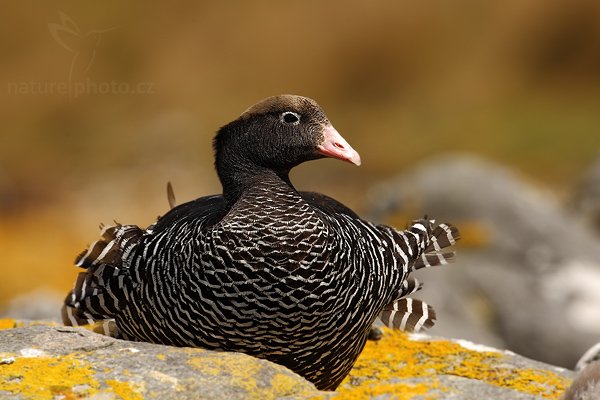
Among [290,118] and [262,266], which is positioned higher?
[290,118]

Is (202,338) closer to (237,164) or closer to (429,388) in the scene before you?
(237,164)

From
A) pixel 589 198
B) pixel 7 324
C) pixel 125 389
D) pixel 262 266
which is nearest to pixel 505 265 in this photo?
pixel 589 198

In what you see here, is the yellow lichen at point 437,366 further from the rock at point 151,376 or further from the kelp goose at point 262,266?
the rock at point 151,376

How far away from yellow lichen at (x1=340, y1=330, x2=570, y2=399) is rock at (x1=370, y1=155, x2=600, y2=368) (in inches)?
87.6

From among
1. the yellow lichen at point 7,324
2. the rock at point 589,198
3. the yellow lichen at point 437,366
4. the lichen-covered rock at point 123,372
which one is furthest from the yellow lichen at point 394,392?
the rock at point 589,198

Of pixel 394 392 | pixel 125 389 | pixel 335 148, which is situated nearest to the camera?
pixel 394 392

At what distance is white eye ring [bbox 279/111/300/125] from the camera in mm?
5879

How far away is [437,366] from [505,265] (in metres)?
5.11

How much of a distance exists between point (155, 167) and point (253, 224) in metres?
21.5

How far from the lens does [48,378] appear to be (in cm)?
437

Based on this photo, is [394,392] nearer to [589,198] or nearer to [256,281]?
[256,281]

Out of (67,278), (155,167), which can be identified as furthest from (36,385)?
(155,167)

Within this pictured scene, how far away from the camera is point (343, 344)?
18.2 feet

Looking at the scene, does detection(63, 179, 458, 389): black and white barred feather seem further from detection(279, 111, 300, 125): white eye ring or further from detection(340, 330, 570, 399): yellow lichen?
detection(340, 330, 570, 399): yellow lichen
